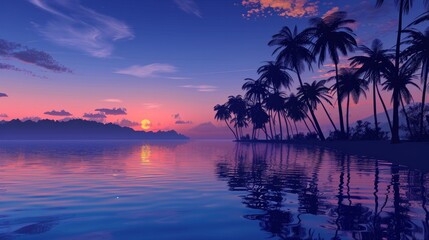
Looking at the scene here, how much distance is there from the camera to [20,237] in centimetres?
604

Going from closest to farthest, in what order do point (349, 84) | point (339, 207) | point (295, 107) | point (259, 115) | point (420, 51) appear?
point (339, 207), point (420, 51), point (349, 84), point (295, 107), point (259, 115)

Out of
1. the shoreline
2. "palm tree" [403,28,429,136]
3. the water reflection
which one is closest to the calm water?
the water reflection

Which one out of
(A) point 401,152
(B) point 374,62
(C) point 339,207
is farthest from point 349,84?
(C) point 339,207

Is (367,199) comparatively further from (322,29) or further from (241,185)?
(322,29)

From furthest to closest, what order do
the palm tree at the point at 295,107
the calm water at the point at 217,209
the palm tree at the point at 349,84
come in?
1. the palm tree at the point at 295,107
2. the palm tree at the point at 349,84
3. the calm water at the point at 217,209

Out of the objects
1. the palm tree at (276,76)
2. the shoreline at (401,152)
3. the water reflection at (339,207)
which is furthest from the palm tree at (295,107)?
the water reflection at (339,207)

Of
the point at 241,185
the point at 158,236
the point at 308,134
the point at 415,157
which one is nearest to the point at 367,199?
the point at 241,185

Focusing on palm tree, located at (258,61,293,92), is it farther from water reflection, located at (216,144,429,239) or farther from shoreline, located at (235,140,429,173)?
water reflection, located at (216,144,429,239)

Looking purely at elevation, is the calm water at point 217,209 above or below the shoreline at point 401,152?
below

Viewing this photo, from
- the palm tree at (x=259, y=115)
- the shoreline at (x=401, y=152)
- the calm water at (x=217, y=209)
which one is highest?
the palm tree at (x=259, y=115)

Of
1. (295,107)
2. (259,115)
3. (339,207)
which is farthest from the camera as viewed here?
(259,115)

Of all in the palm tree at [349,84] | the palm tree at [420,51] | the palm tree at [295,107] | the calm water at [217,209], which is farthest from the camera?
the palm tree at [295,107]

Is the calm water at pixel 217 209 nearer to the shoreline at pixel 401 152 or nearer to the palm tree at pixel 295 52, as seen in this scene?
the shoreline at pixel 401 152

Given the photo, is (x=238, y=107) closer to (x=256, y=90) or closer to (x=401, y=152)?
(x=256, y=90)
